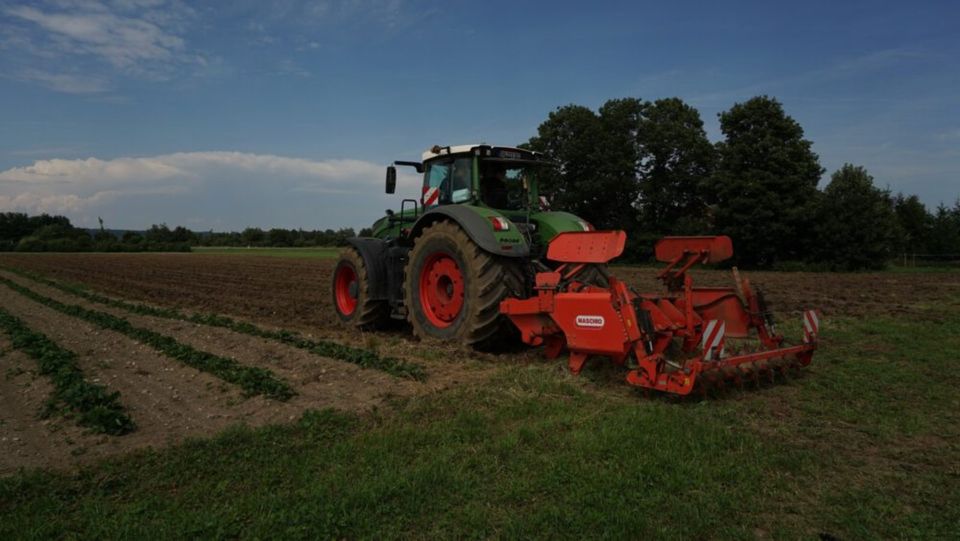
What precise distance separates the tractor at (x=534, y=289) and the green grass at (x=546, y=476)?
0.57m

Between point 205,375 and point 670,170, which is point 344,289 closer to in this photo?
point 205,375

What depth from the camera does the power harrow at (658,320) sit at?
536cm

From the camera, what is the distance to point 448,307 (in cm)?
799

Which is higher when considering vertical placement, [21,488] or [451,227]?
[451,227]

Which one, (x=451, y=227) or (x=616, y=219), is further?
(x=616, y=219)

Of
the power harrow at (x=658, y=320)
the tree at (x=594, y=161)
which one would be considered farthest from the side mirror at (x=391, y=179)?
the tree at (x=594, y=161)

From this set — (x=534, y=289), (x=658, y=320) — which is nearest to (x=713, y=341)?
(x=658, y=320)

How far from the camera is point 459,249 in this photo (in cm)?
746

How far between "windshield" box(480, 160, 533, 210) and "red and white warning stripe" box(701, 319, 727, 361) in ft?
12.9

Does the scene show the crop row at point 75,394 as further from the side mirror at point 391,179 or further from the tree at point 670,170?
the tree at point 670,170

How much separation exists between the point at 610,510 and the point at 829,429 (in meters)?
2.36

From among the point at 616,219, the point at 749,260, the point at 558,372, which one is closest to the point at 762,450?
the point at 558,372

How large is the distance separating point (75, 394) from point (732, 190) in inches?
1168

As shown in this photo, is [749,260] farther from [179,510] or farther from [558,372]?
[179,510]
